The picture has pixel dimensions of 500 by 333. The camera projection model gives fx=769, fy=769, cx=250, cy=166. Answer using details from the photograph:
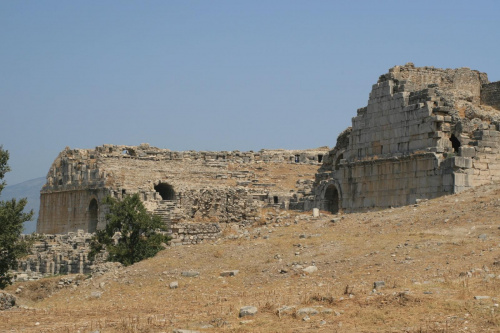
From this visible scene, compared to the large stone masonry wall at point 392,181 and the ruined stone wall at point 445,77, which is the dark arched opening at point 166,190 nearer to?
the large stone masonry wall at point 392,181

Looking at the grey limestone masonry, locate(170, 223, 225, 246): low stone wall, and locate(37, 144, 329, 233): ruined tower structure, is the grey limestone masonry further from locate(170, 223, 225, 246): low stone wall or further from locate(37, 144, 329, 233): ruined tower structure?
locate(37, 144, 329, 233): ruined tower structure

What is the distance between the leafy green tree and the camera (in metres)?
21.5

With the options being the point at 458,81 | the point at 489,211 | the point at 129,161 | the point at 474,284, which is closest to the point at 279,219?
the point at 489,211

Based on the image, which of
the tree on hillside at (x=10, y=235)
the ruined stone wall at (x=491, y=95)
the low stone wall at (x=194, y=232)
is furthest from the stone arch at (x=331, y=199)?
the tree on hillside at (x=10, y=235)

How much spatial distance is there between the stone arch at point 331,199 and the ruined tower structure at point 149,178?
2.58 metres

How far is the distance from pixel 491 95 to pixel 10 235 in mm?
17678

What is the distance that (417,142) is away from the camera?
24.6 m

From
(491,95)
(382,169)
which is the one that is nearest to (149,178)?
(382,169)

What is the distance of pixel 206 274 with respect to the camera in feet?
55.6

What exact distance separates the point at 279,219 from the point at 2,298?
9.71m

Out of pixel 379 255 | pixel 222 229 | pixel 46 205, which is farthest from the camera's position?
pixel 46 205

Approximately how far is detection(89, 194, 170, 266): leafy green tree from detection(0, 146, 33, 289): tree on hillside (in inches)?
95.4

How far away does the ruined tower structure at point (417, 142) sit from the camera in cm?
2341

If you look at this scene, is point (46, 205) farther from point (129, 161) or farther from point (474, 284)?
point (474, 284)
